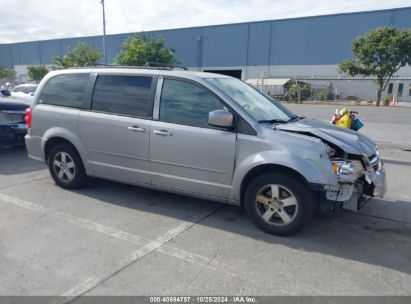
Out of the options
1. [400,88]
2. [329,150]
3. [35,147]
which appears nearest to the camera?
[329,150]

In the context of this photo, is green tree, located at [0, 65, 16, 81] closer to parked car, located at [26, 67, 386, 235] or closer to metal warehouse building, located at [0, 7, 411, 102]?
metal warehouse building, located at [0, 7, 411, 102]

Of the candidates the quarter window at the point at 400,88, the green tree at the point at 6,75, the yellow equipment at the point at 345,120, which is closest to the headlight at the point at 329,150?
the yellow equipment at the point at 345,120

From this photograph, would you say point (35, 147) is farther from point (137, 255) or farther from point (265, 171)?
point (265, 171)

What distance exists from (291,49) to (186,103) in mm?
47068

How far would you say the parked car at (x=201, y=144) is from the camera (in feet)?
11.1

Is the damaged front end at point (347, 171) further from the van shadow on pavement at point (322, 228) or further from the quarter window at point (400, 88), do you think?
the quarter window at point (400, 88)

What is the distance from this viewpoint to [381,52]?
2997cm

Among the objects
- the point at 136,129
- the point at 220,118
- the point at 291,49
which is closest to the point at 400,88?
the point at 291,49

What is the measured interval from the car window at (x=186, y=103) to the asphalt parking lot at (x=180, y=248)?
4.05ft

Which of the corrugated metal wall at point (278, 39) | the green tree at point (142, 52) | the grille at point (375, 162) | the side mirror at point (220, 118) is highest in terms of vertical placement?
the corrugated metal wall at point (278, 39)

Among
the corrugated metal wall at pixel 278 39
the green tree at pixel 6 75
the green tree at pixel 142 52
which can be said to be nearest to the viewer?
the green tree at pixel 142 52

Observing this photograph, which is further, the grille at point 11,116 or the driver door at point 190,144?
the grille at point 11,116

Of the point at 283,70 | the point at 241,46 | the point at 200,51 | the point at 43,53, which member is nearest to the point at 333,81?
the point at 283,70

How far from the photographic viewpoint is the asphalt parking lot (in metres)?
2.66
